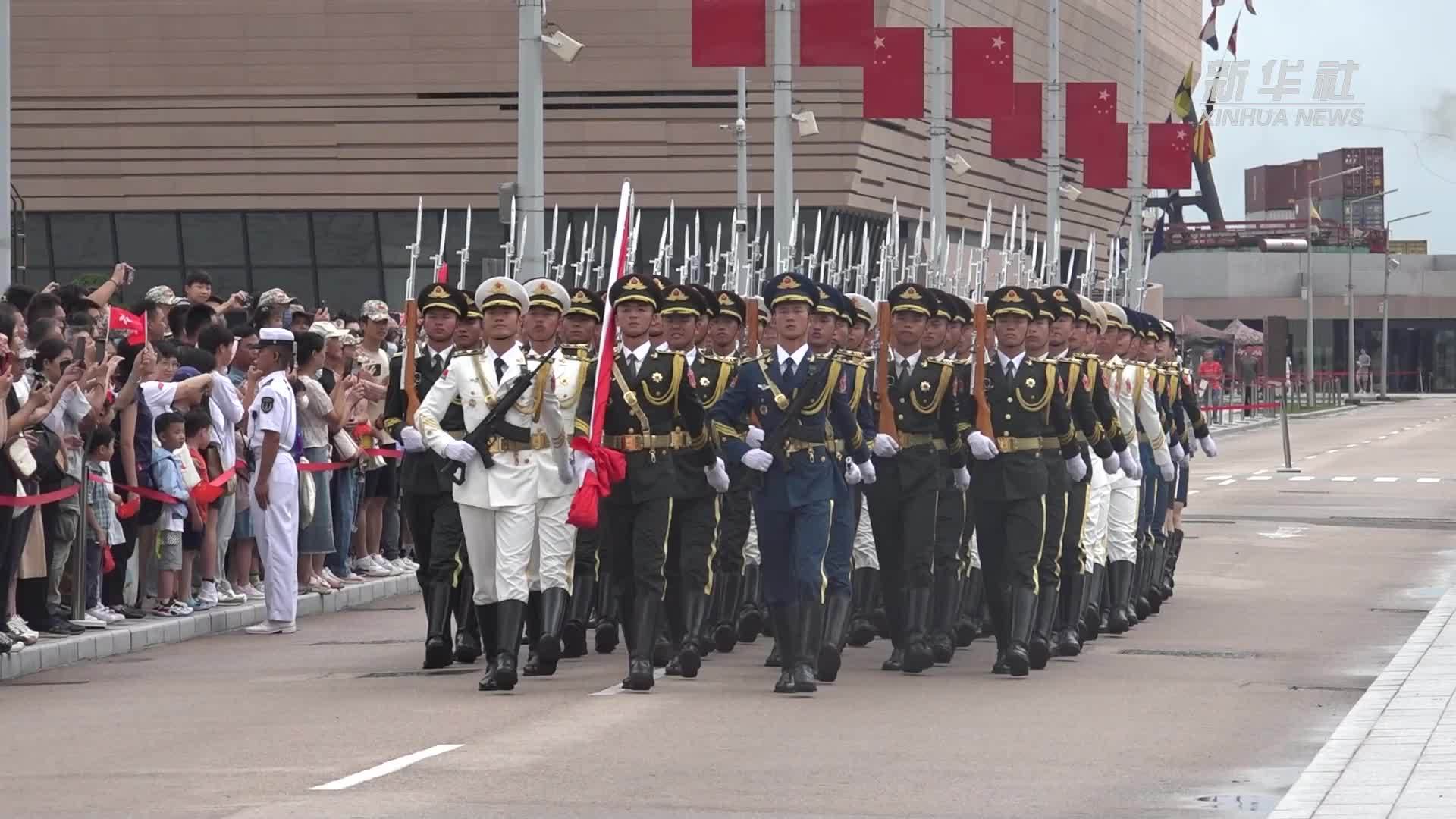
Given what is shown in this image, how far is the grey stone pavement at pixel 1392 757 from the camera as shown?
9.01 m

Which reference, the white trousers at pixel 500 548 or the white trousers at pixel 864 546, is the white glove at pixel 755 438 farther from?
the white trousers at pixel 864 546

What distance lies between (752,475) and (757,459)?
509mm

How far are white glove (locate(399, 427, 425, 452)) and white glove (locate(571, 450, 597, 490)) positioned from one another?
909 mm

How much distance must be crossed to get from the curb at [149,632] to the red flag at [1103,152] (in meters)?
22.2

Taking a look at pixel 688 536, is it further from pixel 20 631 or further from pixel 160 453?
pixel 160 453

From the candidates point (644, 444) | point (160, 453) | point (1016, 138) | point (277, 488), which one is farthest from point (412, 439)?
point (1016, 138)

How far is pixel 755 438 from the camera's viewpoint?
13352mm

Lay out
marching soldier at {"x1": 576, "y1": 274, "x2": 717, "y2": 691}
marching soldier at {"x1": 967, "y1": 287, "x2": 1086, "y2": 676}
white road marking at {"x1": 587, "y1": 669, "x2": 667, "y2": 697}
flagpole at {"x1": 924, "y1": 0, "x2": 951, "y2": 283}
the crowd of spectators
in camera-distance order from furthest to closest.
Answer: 1. flagpole at {"x1": 924, "y1": 0, "x2": 951, "y2": 283}
2. the crowd of spectators
3. marching soldier at {"x1": 967, "y1": 287, "x2": 1086, "y2": 676}
4. marching soldier at {"x1": 576, "y1": 274, "x2": 717, "y2": 691}
5. white road marking at {"x1": 587, "y1": 669, "x2": 667, "y2": 697}

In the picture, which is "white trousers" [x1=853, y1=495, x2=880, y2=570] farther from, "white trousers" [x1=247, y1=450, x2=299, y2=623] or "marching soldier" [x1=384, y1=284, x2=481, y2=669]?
"white trousers" [x1=247, y1=450, x2=299, y2=623]

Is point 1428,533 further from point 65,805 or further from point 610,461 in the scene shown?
point 65,805

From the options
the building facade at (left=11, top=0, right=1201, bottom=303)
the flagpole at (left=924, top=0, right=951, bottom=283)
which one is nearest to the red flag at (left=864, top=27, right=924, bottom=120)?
the flagpole at (left=924, top=0, right=951, bottom=283)

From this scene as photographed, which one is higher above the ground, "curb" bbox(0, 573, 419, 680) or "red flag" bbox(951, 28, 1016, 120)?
"red flag" bbox(951, 28, 1016, 120)

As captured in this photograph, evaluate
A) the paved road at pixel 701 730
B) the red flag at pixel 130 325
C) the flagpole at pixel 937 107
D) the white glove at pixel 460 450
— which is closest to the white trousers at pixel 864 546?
the paved road at pixel 701 730

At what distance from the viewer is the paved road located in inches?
380
